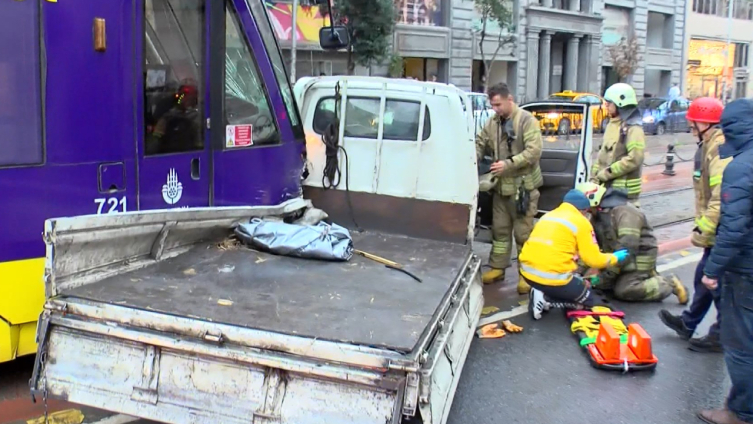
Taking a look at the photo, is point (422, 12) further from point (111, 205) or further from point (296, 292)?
point (296, 292)

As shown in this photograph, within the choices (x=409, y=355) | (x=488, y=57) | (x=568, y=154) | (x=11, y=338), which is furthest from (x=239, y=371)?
(x=488, y=57)

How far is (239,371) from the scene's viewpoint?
3133 millimetres

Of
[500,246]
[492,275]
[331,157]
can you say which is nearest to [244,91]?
[331,157]

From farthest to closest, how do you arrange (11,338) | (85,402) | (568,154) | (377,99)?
(568,154)
(377,99)
(11,338)
(85,402)

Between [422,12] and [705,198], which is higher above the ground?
[422,12]

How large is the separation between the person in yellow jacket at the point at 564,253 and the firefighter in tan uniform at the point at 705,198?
26.9 inches

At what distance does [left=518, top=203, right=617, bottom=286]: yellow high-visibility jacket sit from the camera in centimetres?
561

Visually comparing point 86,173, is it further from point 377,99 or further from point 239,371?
point 377,99

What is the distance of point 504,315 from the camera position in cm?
604

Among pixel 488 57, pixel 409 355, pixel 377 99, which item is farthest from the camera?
pixel 488 57

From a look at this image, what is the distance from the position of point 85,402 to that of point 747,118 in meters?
3.79

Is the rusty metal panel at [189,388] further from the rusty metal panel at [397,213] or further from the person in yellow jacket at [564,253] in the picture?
the person in yellow jacket at [564,253]

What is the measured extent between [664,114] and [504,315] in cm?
2595

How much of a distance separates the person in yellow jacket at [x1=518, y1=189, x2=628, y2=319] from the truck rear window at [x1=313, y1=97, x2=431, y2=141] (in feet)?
4.15
